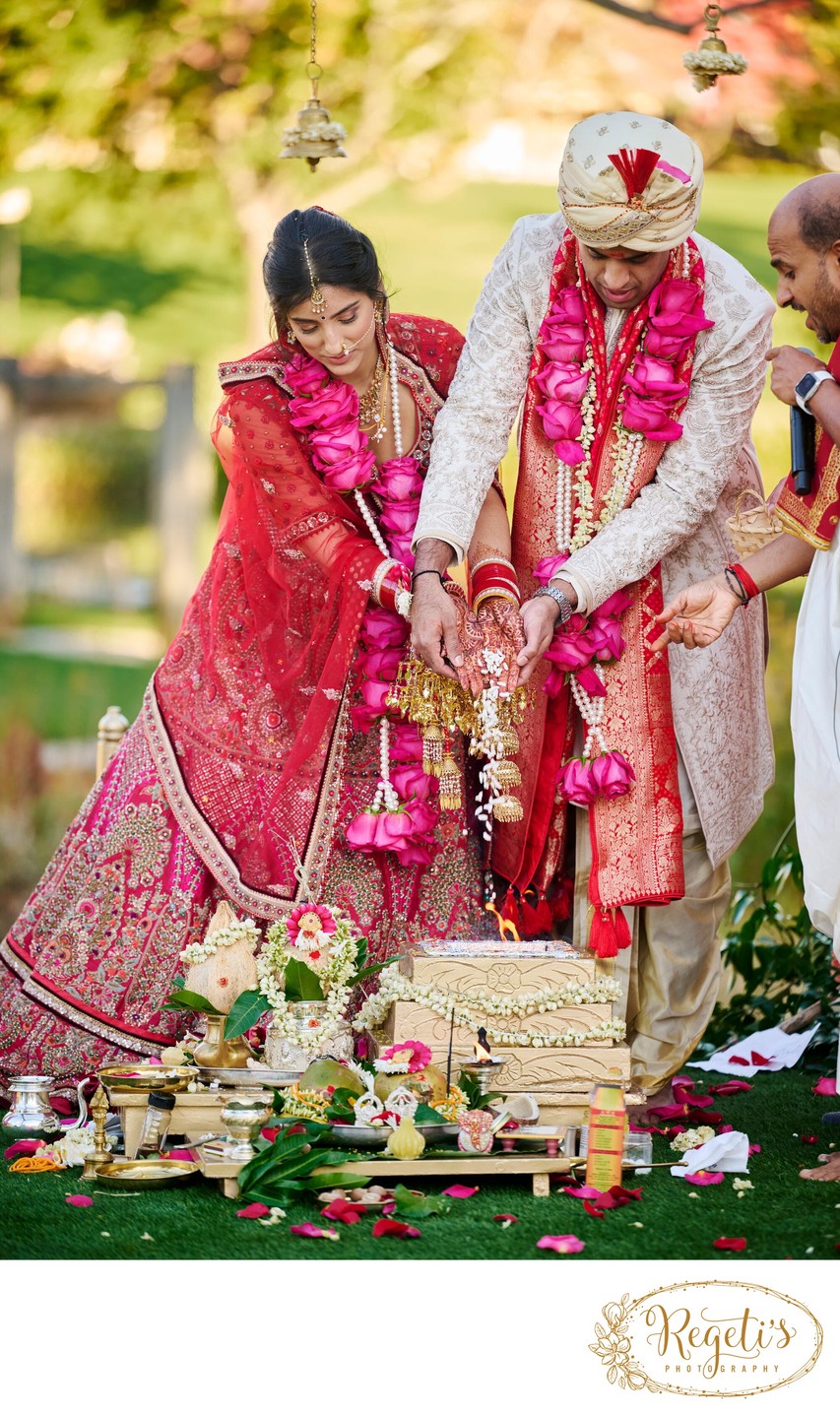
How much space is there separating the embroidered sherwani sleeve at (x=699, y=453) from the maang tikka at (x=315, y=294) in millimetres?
752

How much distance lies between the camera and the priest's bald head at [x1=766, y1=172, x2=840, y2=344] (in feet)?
10.5

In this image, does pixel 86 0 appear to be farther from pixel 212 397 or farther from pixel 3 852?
pixel 3 852

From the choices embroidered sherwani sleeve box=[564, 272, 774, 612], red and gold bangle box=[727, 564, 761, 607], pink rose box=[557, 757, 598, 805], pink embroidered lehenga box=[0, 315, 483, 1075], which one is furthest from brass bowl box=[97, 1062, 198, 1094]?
red and gold bangle box=[727, 564, 761, 607]

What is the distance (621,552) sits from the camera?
3479mm

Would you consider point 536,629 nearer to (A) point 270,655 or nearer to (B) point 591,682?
(B) point 591,682

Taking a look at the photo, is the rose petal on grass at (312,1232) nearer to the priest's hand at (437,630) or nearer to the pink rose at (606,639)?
the priest's hand at (437,630)

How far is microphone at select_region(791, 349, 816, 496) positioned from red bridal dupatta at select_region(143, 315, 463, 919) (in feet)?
2.95

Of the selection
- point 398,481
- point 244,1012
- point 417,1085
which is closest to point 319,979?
point 244,1012

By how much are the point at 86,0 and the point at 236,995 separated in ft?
18.2

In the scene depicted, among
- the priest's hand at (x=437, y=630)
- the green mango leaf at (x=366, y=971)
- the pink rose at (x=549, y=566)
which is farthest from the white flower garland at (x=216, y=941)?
the pink rose at (x=549, y=566)

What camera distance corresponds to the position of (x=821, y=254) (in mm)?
3211

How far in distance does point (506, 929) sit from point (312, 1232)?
1017mm

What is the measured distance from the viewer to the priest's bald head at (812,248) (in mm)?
3186
